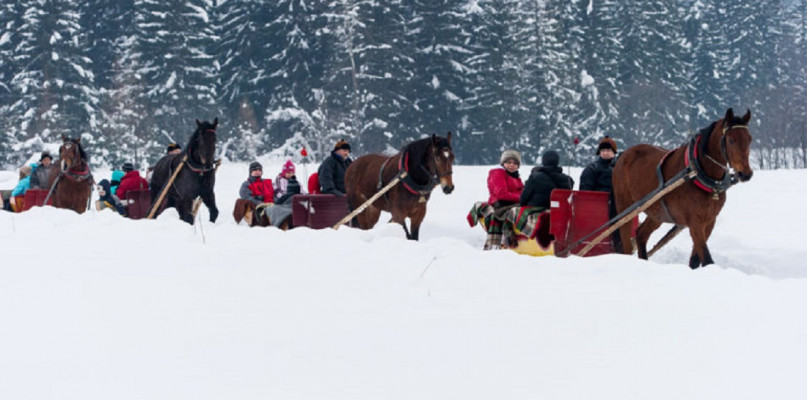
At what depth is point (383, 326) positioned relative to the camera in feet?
14.2

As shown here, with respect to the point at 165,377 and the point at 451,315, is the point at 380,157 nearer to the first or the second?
the point at 451,315

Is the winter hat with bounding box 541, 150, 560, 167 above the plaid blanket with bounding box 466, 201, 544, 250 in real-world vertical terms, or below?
above

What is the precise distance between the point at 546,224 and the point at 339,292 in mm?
4920

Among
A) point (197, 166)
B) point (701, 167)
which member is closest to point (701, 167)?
point (701, 167)

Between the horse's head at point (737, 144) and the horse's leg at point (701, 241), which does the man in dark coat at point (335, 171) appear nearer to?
the horse's leg at point (701, 241)

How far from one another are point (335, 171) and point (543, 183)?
4215mm

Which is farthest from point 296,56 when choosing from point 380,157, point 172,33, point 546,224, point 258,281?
point 258,281

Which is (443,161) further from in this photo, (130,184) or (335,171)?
(130,184)

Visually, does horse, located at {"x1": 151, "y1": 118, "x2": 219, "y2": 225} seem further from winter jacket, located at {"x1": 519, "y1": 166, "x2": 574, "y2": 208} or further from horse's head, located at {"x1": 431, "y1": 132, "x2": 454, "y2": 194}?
winter jacket, located at {"x1": 519, "y1": 166, "x2": 574, "y2": 208}

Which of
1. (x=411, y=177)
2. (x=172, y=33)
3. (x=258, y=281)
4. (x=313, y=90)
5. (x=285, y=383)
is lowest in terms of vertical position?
(x=285, y=383)

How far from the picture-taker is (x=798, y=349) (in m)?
3.92

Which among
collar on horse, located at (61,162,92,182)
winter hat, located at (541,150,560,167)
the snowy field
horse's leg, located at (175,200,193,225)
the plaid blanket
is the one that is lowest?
the snowy field

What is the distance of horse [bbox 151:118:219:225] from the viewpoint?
41.4ft

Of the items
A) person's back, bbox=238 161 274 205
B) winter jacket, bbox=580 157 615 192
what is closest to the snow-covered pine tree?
person's back, bbox=238 161 274 205
